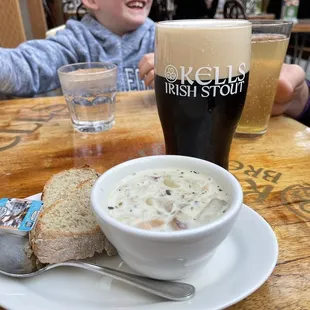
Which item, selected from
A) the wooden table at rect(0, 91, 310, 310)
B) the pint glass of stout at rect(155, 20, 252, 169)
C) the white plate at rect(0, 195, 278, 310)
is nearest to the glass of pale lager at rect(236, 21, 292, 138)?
the wooden table at rect(0, 91, 310, 310)

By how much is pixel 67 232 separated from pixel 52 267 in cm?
5

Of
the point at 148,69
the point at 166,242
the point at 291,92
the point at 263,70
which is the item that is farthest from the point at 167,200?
the point at 148,69

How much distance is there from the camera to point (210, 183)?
0.48m

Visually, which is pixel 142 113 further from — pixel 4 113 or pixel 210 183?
pixel 210 183

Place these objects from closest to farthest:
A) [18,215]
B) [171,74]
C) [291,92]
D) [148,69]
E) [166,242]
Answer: [166,242] < [18,215] < [171,74] < [291,92] < [148,69]

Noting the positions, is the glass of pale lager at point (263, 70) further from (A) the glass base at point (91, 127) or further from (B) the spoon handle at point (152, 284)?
(B) the spoon handle at point (152, 284)

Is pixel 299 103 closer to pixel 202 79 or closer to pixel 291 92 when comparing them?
pixel 291 92

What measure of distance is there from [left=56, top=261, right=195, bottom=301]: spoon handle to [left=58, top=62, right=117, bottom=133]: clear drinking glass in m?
0.54

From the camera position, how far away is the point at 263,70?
2.62 ft

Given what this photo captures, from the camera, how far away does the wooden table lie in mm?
434

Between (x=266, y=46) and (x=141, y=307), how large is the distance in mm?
614

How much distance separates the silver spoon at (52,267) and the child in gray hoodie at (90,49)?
3.25 ft

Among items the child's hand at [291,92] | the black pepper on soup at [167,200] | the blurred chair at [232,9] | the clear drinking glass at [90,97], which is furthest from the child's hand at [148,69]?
the blurred chair at [232,9]

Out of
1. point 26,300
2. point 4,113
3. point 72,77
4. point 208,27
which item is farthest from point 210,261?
point 4,113
